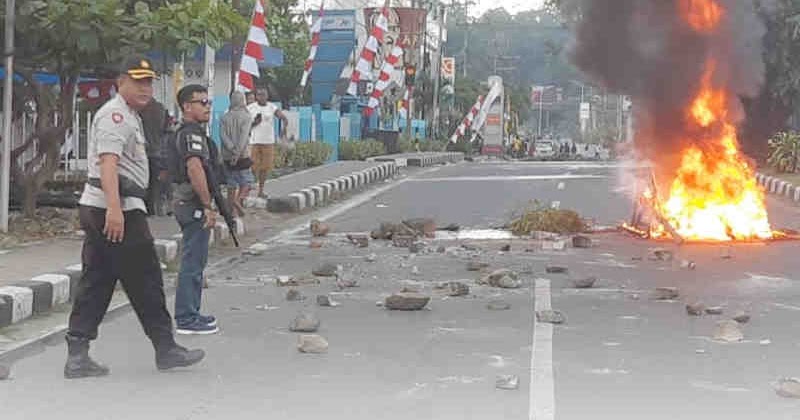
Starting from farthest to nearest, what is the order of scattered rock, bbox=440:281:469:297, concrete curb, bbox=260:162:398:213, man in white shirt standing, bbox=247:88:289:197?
concrete curb, bbox=260:162:398:213 < man in white shirt standing, bbox=247:88:289:197 < scattered rock, bbox=440:281:469:297

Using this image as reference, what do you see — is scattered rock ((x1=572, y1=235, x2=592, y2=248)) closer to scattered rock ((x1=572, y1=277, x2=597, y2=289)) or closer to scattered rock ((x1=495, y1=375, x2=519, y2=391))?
scattered rock ((x1=572, y1=277, x2=597, y2=289))

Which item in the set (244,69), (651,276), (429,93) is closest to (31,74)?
(244,69)

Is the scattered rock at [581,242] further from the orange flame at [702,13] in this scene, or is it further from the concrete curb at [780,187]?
the concrete curb at [780,187]

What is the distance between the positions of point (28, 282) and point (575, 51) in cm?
779

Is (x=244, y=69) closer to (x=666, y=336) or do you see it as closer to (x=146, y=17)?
(x=146, y=17)

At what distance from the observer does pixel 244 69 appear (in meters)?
16.8

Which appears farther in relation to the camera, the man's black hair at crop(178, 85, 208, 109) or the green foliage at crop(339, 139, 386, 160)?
the green foliage at crop(339, 139, 386, 160)

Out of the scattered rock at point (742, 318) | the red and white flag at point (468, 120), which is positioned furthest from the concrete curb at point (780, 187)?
the red and white flag at point (468, 120)

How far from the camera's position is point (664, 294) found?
859 cm

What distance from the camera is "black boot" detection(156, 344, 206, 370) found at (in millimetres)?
6004

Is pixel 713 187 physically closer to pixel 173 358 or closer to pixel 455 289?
pixel 455 289

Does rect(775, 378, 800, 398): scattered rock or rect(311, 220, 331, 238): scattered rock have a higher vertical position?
rect(311, 220, 331, 238): scattered rock

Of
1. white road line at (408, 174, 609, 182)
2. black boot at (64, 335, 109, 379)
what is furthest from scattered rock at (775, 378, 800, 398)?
white road line at (408, 174, 609, 182)

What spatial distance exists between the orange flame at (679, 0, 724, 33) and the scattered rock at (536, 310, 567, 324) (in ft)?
19.6
